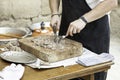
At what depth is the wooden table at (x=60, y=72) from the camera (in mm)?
1376

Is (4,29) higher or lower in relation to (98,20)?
lower

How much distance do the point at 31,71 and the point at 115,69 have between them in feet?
7.06

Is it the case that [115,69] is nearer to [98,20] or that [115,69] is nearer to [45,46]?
[98,20]

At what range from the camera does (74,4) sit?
75.1 inches

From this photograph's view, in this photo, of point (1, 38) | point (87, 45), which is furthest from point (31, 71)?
point (1, 38)

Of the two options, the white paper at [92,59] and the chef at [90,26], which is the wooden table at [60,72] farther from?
the chef at [90,26]

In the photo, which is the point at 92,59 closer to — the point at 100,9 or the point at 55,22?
the point at 100,9

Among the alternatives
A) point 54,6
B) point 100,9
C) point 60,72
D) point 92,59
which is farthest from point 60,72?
point 54,6

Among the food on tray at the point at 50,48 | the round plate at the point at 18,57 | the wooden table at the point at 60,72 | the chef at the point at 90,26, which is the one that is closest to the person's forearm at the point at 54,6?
the chef at the point at 90,26

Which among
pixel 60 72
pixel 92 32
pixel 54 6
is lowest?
pixel 60 72

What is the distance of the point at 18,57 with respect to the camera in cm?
157

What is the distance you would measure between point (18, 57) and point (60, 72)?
28 cm

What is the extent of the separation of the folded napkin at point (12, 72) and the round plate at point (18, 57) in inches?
3.3

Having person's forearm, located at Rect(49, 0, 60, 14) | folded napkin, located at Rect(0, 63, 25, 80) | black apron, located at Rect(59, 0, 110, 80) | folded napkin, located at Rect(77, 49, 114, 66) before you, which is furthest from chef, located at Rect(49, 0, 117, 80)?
folded napkin, located at Rect(0, 63, 25, 80)
